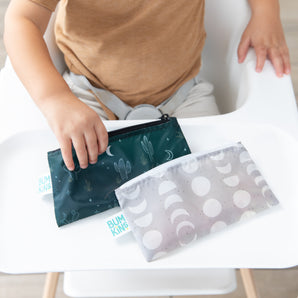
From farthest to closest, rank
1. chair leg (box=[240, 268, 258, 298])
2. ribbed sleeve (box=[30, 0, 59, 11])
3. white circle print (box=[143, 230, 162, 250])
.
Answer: chair leg (box=[240, 268, 258, 298]), ribbed sleeve (box=[30, 0, 59, 11]), white circle print (box=[143, 230, 162, 250])

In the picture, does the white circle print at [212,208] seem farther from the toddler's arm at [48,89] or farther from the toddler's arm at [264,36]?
the toddler's arm at [264,36]

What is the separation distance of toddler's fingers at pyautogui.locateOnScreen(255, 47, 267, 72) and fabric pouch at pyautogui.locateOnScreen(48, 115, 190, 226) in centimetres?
21

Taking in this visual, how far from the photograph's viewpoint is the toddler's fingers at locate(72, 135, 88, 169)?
19.2 inches

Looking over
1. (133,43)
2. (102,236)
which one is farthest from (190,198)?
(133,43)

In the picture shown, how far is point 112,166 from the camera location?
513 mm

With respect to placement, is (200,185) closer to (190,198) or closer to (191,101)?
(190,198)

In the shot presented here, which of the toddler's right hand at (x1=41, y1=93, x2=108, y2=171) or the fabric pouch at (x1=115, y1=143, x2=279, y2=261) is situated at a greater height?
the toddler's right hand at (x1=41, y1=93, x2=108, y2=171)

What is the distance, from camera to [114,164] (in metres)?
0.51

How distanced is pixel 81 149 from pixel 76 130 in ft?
0.09

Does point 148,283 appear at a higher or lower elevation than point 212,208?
lower

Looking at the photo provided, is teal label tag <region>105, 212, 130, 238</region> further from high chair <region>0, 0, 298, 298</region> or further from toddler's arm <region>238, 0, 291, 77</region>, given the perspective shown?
toddler's arm <region>238, 0, 291, 77</region>

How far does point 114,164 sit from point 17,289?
2.17ft

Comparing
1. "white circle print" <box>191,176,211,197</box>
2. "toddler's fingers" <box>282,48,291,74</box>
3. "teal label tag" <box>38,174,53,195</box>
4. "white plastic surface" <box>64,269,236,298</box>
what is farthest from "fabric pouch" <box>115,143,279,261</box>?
"white plastic surface" <box>64,269,236,298</box>

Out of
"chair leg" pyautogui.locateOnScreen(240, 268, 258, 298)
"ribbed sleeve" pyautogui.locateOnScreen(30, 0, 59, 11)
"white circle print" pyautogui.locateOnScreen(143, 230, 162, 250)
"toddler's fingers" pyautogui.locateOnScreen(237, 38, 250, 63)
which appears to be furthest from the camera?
"chair leg" pyautogui.locateOnScreen(240, 268, 258, 298)
